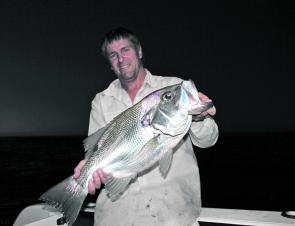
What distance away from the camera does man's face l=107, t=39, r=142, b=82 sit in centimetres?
483

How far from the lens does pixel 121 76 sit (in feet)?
16.0

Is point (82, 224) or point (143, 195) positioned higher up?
point (143, 195)

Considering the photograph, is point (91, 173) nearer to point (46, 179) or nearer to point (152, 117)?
point (152, 117)

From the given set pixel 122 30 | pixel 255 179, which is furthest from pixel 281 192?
pixel 122 30

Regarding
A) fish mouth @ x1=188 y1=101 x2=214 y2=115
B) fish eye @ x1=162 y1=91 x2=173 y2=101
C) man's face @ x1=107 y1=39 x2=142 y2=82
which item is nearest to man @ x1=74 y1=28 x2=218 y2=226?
man's face @ x1=107 y1=39 x2=142 y2=82

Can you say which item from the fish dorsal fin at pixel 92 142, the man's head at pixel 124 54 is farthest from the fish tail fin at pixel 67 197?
the man's head at pixel 124 54

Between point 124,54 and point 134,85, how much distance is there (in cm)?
47

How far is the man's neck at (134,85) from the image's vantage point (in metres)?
4.96

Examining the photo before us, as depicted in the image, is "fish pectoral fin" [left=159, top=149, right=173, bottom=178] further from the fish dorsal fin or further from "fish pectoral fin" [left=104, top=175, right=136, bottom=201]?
the fish dorsal fin

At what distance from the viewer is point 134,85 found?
16.4 ft

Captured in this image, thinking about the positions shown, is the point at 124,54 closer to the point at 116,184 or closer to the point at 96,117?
the point at 96,117

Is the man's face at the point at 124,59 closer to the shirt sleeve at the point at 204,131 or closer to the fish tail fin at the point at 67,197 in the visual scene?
the shirt sleeve at the point at 204,131

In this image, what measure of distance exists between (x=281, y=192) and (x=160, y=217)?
92.3 feet

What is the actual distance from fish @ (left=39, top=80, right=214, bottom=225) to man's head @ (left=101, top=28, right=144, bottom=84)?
102 cm
